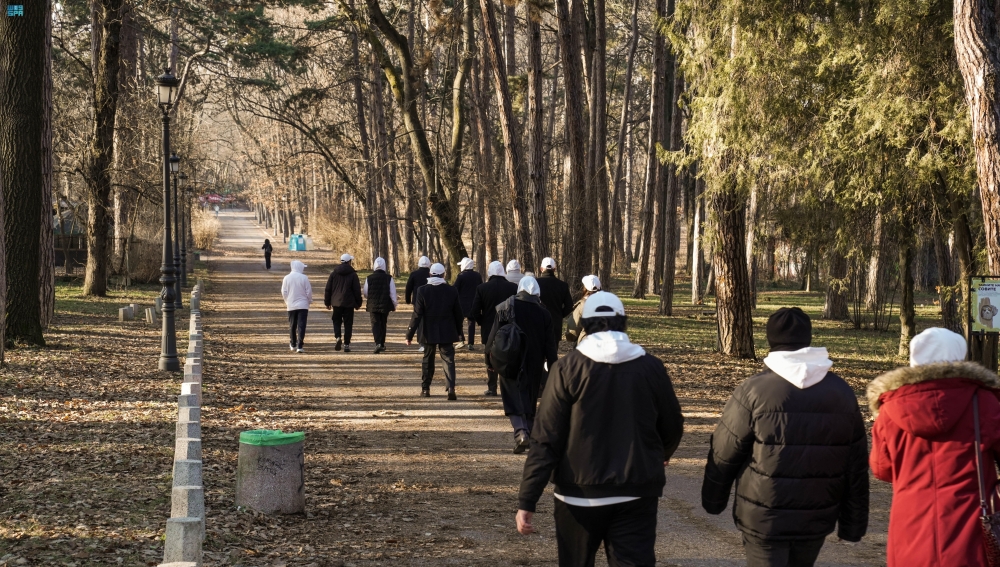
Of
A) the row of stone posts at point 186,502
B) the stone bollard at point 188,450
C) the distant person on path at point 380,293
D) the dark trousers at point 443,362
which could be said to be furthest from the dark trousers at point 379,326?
the stone bollard at point 188,450

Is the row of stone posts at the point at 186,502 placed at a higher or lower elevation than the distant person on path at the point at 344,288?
lower

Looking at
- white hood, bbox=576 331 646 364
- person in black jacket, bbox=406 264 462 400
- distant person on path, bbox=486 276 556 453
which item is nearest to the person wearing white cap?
person in black jacket, bbox=406 264 462 400

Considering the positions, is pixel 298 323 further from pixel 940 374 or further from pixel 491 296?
pixel 940 374

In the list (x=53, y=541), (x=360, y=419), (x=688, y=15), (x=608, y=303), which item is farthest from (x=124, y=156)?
(x=608, y=303)

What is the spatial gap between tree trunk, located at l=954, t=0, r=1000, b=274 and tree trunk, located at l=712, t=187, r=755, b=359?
7519 millimetres

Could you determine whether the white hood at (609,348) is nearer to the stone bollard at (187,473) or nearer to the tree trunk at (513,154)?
the stone bollard at (187,473)

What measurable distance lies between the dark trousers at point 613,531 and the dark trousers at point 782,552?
1.48 feet

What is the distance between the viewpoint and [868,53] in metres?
16.2

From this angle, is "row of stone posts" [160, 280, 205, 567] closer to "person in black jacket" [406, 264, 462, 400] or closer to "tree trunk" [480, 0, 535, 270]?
"person in black jacket" [406, 264, 462, 400]

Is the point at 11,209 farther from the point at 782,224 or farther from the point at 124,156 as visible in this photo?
the point at 124,156

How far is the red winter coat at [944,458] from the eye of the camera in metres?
4.35

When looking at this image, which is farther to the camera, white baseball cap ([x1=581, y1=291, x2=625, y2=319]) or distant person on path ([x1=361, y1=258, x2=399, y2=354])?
distant person on path ([x1=361, y1=258, x2=399, y2=354])

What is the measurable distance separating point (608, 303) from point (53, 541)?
4.52 meters

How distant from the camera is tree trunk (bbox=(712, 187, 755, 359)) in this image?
19484 millimetres
